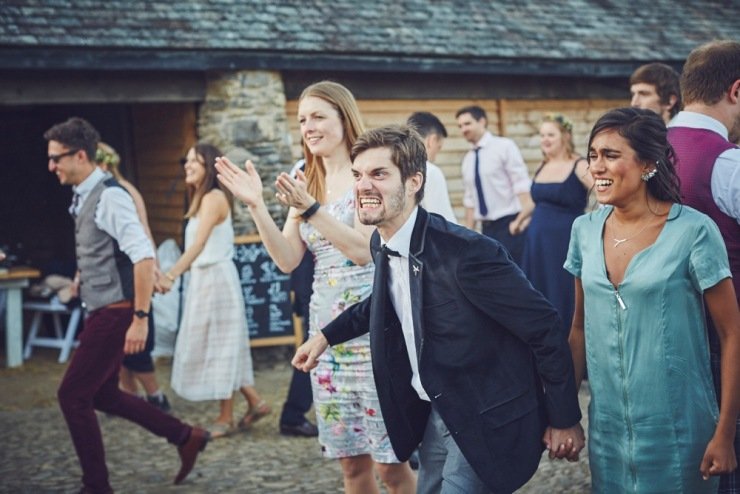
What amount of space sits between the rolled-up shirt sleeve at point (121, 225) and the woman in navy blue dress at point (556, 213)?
3.18 m

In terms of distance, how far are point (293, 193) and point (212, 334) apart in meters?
3.71

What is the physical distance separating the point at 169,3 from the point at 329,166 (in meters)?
6.55

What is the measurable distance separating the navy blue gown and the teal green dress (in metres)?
4.34

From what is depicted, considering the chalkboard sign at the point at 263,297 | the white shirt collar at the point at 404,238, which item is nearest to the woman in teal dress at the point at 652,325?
the white shirt collar at the point at 404,238

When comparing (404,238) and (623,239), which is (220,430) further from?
(623,239)

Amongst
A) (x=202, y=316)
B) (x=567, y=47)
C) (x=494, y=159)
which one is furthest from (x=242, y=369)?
(x=567, y=47)

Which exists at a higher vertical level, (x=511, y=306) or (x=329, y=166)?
(x=329, y=166)

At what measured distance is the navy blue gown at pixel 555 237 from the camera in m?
7.48

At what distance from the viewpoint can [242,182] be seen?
4027mm

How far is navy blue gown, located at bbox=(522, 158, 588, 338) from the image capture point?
7.48m

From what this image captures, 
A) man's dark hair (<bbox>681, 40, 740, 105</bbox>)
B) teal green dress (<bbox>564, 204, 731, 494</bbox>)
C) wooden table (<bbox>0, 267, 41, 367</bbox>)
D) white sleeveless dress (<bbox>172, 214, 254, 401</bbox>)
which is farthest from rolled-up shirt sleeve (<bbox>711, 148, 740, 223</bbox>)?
wooden table (<bbox>0, 267, 41, 367</bbox>)

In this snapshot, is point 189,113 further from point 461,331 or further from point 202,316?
point 461,331

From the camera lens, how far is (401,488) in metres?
4.24

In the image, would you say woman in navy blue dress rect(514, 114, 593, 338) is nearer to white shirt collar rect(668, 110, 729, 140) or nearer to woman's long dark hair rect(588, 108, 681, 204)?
white shirt collar rect(668, 110, 729, 140)
